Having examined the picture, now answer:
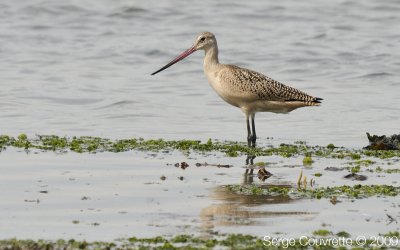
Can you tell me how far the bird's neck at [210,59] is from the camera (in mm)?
12516

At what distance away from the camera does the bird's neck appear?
12516 mm

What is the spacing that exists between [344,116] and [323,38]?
783 cm

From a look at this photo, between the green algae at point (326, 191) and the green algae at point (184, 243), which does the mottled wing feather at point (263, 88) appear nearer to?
the green algae at point (326, 191)

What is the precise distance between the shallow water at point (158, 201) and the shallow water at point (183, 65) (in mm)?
2051

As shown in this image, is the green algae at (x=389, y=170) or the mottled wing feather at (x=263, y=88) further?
the mottled wing feather at (x=263, y=88)

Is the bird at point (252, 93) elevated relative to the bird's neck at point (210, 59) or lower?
lower

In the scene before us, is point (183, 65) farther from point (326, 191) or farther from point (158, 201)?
point (158, 201)

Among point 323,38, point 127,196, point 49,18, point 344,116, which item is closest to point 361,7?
point 323,38

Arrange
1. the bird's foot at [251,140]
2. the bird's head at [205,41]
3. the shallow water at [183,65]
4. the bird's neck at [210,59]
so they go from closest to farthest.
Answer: the bird's foot at [251,140], the bird's neck at [210,59], the bird's head at [205,41], the shallow water at [183,65]

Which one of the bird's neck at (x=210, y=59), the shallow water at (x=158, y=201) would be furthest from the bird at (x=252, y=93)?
the shallow water at (x=158, y=201)

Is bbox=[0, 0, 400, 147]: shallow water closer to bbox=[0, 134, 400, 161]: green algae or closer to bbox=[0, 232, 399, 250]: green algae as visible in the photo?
bbox=[0, 134, 400, 161]: green algae

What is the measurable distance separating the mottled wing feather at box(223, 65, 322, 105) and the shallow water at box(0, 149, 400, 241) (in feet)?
4.88

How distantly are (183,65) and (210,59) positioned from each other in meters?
6.37

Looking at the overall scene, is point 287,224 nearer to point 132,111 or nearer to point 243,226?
point 243,226
